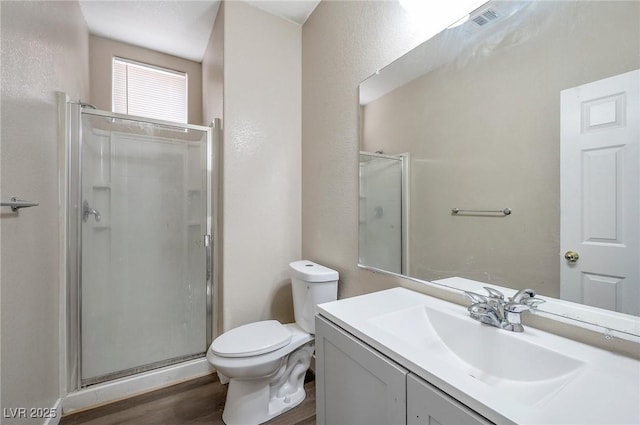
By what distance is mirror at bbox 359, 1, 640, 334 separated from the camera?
0.68 meters

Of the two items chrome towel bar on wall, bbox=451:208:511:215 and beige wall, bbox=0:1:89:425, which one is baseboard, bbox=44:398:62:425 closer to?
beige wall, bbox=0:1:89:425

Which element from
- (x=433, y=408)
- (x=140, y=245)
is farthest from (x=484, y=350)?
(x=140, y=245)

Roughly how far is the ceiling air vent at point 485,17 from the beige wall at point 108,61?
2600 mm

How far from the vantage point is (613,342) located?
2.21 feet

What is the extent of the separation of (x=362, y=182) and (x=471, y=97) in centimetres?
65

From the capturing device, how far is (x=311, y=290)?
62.6 inches

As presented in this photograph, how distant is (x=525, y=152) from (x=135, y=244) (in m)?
2.21

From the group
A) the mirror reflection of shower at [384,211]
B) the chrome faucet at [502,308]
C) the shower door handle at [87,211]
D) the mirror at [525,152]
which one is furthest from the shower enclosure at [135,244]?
the chrome faucet at [502,308]

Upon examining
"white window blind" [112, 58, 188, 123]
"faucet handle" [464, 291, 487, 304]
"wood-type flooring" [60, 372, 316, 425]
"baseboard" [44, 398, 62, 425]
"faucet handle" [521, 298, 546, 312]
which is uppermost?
"white window blind" [112, 58, 188, 123]

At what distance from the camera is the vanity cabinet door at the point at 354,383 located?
69 centimetres

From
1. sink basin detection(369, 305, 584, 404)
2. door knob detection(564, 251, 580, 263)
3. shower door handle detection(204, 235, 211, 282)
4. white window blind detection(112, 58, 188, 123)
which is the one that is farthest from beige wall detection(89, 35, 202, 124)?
door knob detection(564, 251, 580, 263)

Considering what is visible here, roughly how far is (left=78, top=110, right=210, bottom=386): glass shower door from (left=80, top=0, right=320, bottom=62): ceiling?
895 mm

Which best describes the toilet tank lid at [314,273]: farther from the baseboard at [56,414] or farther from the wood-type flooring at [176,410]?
the baseboard at [56,414]

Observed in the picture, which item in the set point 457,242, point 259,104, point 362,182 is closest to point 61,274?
point 259,104
